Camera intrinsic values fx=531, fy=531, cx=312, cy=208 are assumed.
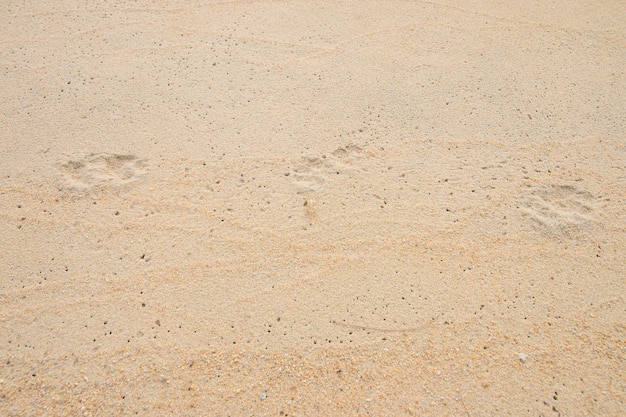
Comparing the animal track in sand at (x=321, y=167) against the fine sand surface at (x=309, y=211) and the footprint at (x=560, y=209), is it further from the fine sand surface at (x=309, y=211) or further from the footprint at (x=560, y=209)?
the footprint at (x=560, y=209)

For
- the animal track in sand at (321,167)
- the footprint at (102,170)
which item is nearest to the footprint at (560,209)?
the animal track in sand at (321,167)

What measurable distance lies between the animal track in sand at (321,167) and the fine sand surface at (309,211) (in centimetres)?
1

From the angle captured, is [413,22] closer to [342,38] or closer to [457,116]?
[342,38]

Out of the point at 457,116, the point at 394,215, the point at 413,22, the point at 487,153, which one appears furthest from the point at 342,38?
the point at 394,215

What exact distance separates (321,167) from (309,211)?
315mm

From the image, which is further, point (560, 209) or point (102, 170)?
point (102, 170)

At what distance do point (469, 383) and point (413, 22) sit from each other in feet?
8.53

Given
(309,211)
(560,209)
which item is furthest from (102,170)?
(560,209)

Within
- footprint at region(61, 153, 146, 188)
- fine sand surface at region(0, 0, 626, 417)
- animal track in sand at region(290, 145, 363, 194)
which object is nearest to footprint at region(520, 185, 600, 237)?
fine sand surface at region(0, 0, 626, 417)

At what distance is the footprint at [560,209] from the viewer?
2545mm

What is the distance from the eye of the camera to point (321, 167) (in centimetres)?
277

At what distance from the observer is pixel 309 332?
217 centimetres

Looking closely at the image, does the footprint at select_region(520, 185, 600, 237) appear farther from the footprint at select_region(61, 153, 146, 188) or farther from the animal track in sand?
the footprint at select_region(61, 153, 146, 188)

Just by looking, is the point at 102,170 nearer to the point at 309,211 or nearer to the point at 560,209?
the point at 309,211
